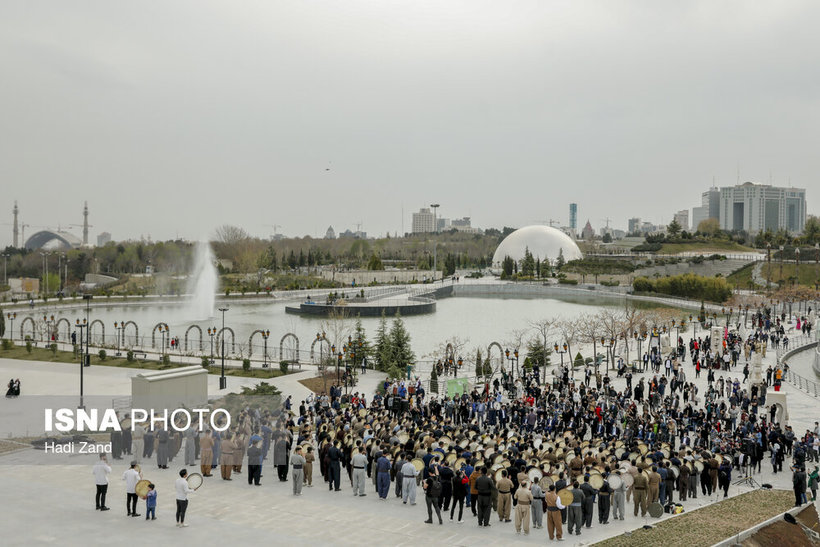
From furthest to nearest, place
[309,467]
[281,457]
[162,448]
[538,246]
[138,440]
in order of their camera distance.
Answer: [538,246]
[138,440]
[162,448]
[281,457]
[309,467]

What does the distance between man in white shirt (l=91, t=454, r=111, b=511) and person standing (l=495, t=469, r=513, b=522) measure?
638 cm

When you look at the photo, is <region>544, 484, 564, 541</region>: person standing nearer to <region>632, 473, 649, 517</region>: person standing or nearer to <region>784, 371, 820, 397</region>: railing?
<region>632, 473, 649, 517</region>: person standing

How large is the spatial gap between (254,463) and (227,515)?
1.74 m

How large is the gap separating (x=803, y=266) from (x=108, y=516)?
80087 millimetres

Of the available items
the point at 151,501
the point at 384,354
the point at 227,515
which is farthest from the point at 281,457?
the point at 384,354

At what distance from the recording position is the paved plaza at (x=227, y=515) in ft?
32.7

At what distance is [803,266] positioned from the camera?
2931 inches

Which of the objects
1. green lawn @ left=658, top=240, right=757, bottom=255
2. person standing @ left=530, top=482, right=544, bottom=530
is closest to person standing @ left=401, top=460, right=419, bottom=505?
person standing @ left=530, top=482, right=544, bottom=530

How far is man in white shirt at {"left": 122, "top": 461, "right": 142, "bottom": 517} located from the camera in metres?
10.6

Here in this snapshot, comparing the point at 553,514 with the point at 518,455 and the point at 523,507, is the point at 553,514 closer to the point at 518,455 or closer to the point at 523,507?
the point at 523,507

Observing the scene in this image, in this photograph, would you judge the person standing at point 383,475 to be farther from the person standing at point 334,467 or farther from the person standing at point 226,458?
the person standing at point 226,458

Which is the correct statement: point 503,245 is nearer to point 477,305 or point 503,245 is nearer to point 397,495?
point 477,305

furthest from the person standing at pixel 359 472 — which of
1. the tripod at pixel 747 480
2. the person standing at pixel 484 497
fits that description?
the tripod at pixel 747 480

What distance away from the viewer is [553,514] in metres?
10.3
